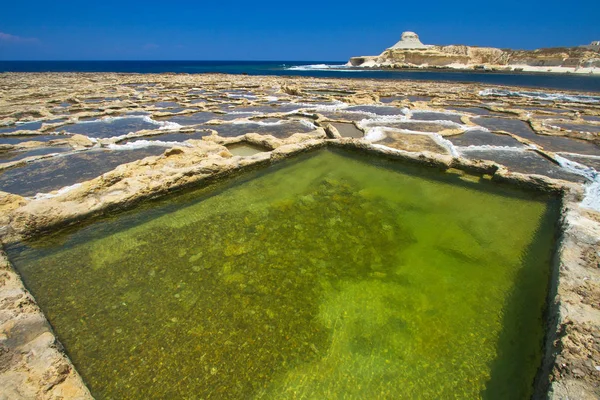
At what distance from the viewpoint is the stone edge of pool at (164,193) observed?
192 cm

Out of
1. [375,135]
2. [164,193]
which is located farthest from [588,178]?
[164,193]

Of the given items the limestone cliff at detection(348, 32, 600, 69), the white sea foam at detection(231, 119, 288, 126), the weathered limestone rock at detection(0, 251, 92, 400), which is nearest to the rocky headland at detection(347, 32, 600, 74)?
the limestone cliff at detection(348, 32, 600, 69)

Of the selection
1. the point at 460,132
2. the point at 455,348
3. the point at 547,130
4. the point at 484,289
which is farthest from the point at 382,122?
the point at 455,348

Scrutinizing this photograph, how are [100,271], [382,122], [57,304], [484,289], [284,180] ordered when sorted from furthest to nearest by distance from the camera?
[382,122]
[284,180]
[100,271]
[484,289]
[57,304]

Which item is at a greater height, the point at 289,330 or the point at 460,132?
the point at 460,132

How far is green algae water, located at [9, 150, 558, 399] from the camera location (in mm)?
2229

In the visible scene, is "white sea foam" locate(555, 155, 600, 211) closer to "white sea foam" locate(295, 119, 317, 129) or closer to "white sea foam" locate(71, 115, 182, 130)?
"white sea foam" locate(295, 119, 317, 129)

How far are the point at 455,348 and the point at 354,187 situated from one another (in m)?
3.24

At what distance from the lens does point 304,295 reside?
9.68 feet

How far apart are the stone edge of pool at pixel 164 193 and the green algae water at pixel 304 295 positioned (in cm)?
24

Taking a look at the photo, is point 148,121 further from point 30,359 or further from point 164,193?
point 30,359

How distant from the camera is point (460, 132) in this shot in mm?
8836

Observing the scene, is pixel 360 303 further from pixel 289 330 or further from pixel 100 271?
pixel 100 271

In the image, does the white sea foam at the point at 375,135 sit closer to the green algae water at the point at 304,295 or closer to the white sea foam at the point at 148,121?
the green algae water at the point at 304,295
